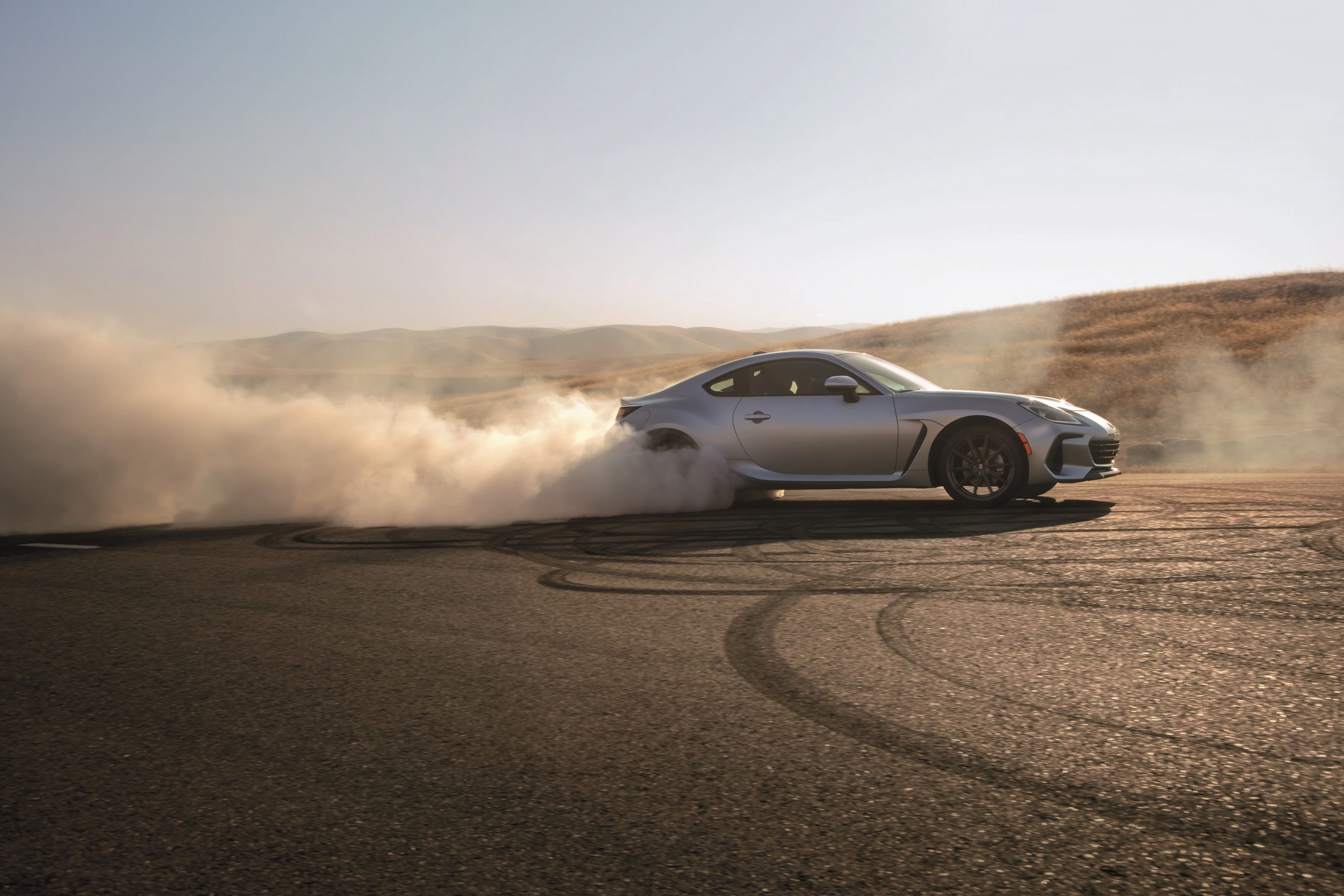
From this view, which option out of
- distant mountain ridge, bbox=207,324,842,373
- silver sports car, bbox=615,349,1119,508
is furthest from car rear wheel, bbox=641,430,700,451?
distant mountain ridge, bbox=207,324,842,373

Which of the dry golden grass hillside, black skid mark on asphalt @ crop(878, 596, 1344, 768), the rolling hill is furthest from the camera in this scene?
the rolling hill

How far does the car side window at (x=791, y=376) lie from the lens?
32.9 ft

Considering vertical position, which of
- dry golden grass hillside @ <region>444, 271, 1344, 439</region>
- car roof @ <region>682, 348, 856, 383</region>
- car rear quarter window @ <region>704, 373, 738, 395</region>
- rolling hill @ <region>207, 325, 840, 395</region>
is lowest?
car rear quarter window @ <region>704, 373, 738, 395</region>

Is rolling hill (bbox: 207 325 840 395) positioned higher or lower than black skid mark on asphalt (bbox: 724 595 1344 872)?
higher

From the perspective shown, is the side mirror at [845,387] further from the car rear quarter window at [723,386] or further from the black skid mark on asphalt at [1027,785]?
the black skid mark on asphalt at [1027,785]

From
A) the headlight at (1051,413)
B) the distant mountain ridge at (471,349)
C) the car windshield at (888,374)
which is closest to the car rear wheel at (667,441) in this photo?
the car windshield at (888,374)

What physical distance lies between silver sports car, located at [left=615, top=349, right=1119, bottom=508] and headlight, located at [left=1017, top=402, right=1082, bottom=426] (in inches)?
0.4

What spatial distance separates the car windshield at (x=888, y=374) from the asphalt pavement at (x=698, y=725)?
2.99 meters

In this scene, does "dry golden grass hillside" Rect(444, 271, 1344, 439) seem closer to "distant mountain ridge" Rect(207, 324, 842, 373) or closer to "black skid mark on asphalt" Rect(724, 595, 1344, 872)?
"black skid mark on asphalt" Rect(724, 595, 1344, 872)

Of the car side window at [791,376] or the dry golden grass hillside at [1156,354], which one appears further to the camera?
the dry golden grass hillside at [1156,354]

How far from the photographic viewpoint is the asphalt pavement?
8.36 ft

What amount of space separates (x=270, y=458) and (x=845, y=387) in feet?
22.0

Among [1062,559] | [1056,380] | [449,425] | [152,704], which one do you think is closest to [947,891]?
[152,704]

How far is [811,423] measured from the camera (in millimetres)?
9734
